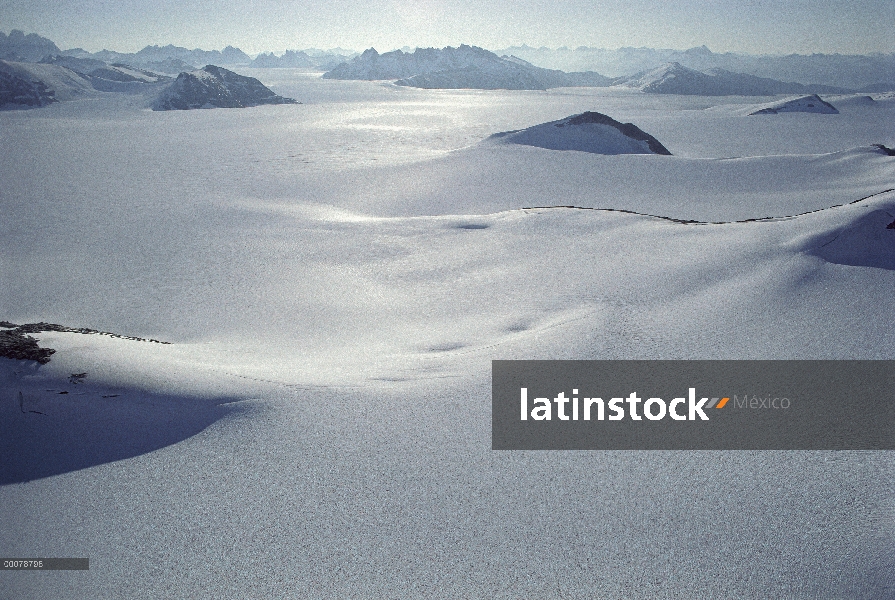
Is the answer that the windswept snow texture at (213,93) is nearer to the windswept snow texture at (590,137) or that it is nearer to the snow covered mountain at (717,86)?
the windswept snow texture at (590,137)

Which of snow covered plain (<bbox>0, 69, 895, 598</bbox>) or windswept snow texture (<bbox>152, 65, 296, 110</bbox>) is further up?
windswept snow texture (<bbox>152, 65, 296, 110</bbox>)

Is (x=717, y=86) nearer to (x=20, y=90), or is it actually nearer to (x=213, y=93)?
(x=213, y=93)

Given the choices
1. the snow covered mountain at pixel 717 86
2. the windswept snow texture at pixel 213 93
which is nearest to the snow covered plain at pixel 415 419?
the windswept snow texture at pixel 213 93

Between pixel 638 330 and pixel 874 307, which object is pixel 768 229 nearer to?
pixel 874 307

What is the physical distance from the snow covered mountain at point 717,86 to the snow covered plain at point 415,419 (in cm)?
18038

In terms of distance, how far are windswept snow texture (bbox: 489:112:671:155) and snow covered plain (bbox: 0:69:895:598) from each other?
18.6 m

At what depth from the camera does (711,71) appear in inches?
7549

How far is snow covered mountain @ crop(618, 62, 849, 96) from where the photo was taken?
160 meters

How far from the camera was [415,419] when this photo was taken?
194 inches

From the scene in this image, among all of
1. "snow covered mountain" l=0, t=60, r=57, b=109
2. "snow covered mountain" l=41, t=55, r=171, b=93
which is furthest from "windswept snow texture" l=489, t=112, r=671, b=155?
"snow covered mountain" l=41, t=55, r=171, b=93

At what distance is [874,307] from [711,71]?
22991cm

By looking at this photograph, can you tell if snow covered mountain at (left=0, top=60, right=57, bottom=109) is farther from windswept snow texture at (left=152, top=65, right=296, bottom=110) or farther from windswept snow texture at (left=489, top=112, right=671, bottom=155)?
windswept snow texture at (left=489, top=112, right=671, bottom=155)

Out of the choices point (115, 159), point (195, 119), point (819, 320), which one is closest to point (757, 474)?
point (819, 320)

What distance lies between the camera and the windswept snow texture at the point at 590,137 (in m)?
30.9
